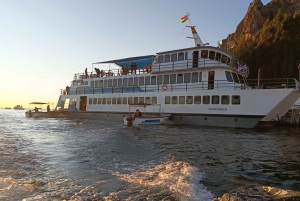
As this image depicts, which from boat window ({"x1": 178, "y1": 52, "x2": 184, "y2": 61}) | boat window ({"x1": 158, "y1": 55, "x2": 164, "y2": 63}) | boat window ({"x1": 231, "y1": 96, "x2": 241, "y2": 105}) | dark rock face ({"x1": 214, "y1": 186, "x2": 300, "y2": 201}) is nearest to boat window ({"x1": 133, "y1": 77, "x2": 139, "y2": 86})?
boat window ({"x1": 158, "y1": 55, "x2": 164, "y2": 63})

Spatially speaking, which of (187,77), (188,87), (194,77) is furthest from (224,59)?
(188,87)

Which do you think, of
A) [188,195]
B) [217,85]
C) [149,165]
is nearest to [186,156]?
[149,165]

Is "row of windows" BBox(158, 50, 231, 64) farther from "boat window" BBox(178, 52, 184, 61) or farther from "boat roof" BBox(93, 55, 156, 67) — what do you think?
"boat roof" BBox(93, 55, 156, 67)

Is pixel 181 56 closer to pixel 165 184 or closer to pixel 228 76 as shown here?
pixel 228 76

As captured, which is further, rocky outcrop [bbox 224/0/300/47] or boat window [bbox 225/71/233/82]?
rocky outcrop [bbox 224/0/300/47]

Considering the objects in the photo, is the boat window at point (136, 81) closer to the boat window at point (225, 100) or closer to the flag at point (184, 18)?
the flag at point (184, 18)

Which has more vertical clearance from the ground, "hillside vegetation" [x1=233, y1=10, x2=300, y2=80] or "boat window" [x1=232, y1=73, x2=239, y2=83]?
"hillside vegetation" [x1=233, y1=10, x2=300, y2=80]

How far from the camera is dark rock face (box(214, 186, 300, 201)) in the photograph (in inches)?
184

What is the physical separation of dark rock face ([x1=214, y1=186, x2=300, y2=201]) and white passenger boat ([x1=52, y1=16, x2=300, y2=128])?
46.7ft

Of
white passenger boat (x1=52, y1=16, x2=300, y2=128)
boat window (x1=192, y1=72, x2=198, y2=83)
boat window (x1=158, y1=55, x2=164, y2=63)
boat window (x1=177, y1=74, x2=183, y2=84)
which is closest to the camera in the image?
white passenger boat (x1=52, y1=16, x2=300, y2=128)

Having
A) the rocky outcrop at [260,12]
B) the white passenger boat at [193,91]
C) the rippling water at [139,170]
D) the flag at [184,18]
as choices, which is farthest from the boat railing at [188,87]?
the rocky outcrop at [260,12]

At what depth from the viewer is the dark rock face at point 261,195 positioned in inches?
184

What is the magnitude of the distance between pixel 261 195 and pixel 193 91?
667 inches

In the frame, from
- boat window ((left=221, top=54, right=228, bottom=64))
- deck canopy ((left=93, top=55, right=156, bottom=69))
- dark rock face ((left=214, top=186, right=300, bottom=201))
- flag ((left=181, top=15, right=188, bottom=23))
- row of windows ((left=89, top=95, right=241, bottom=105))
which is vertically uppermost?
flag ((left=181, top=15, right=188, bottom=23))
